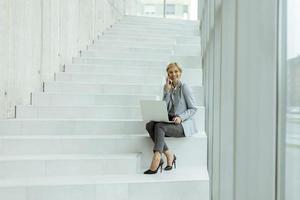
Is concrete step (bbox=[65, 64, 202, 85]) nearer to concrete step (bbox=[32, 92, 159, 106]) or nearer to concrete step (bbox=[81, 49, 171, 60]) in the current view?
concrete step (bbox=[81, 49, 171, 60])

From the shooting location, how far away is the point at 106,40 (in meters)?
7.25

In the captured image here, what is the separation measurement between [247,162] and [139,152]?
8.00 ft

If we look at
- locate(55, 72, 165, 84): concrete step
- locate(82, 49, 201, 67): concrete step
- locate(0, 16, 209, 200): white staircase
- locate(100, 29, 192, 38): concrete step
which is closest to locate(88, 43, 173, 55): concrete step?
locate(82, 49, 201, 67): concrete step

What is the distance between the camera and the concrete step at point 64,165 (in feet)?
11.0

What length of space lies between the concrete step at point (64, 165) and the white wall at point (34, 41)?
0.85 metres

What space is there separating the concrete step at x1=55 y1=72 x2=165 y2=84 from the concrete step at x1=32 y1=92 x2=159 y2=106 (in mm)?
605

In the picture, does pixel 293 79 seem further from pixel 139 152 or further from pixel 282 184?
pixel 139 152

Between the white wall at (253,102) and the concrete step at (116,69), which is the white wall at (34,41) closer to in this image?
the concrete step at (116,69)

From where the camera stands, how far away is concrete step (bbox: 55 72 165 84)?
5.25 metres

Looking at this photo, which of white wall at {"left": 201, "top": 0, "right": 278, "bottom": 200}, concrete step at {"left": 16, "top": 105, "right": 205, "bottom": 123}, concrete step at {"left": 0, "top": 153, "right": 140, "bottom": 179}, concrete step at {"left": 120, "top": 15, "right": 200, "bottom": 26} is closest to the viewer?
white wall at {"left": 201, "top": 0, "right": 278, "bottom": 200}

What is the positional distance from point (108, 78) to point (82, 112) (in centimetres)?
98

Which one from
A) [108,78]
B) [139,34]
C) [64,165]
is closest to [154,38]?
[139,34]

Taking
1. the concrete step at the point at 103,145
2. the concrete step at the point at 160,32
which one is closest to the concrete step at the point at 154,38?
the concrete step at the point at 160,32

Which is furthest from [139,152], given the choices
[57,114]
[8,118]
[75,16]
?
[75,16]
